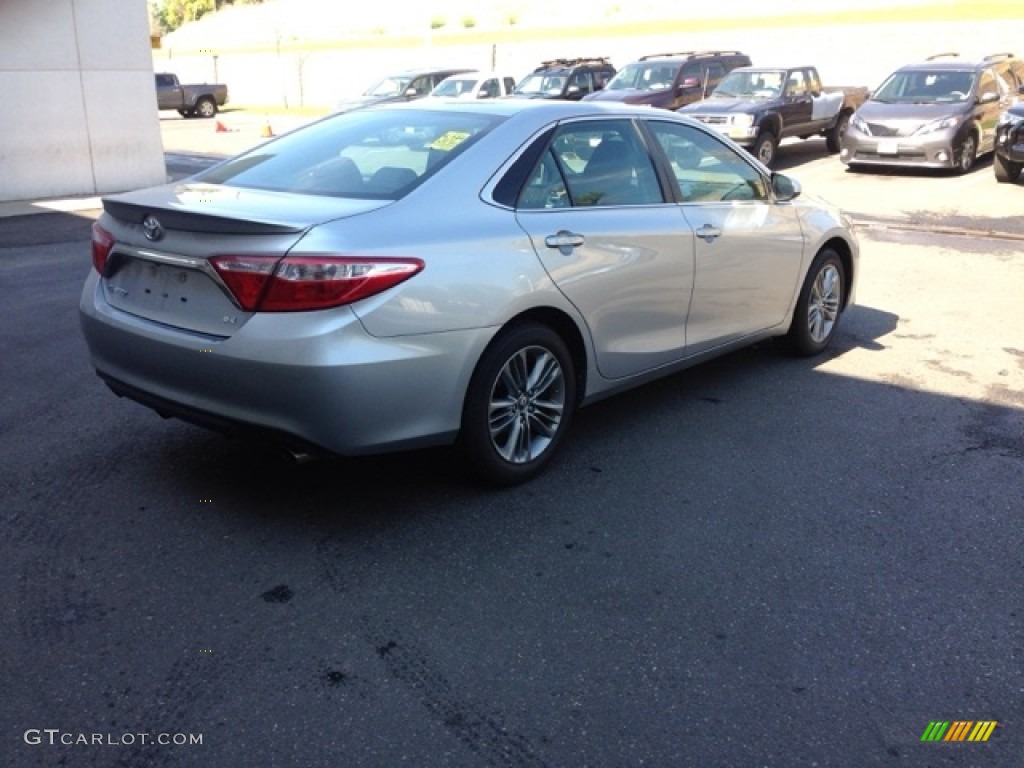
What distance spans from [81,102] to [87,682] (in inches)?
558

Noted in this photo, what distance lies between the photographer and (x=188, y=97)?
39.8 m

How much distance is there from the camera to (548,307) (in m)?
4.46

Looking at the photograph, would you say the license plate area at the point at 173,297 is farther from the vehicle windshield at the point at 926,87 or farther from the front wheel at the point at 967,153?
the vehicle windshield at the point at 926,87

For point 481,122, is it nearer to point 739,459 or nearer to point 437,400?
point 437,400

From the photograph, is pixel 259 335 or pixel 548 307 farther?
pixel 548 307

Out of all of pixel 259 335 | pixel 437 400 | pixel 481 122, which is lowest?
pixel 437 400

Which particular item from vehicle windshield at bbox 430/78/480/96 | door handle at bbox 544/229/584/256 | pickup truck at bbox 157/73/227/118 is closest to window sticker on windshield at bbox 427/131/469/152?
door handle at bbox 544/229/584/256

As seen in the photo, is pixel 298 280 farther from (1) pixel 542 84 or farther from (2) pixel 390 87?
(2) pixel 390 87

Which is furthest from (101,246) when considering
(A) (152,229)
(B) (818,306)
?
(B) (818,306)

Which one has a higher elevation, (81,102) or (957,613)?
(81,102)

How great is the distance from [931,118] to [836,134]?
12.4ft

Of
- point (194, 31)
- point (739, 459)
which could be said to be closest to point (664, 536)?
point (739, 459)

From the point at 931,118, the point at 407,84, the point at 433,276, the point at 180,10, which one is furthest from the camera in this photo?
the point at 180,10

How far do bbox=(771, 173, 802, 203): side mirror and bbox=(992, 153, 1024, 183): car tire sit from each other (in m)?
10.3
